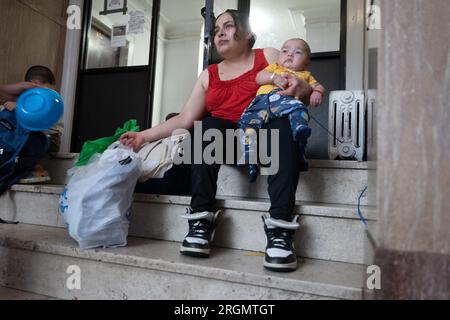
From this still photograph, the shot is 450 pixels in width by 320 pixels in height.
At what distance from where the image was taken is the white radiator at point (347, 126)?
4.96 feet

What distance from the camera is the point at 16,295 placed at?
935 mm

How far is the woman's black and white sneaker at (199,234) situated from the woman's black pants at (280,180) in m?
0.02

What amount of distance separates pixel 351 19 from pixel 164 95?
2760 mm

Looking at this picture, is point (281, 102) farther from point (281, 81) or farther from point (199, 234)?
point (199, 234)

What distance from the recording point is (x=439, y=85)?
23.0 inches

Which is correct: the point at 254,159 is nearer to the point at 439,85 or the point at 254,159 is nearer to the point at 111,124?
the point at 439,85

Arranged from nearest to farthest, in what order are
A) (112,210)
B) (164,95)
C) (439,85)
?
(439,85), (112,210), (164,95)

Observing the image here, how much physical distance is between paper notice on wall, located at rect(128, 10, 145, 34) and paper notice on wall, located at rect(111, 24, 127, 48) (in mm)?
54

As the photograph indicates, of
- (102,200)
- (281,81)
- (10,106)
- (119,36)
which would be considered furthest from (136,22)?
(102,200)

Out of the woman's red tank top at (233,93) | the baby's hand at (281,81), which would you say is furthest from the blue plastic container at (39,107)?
the baby's hand at (281,81)

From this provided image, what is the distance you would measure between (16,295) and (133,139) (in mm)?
586

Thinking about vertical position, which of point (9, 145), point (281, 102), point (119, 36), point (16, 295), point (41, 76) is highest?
point (119, 36)

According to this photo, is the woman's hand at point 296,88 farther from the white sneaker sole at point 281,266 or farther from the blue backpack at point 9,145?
the blue backpack at point 9,145
